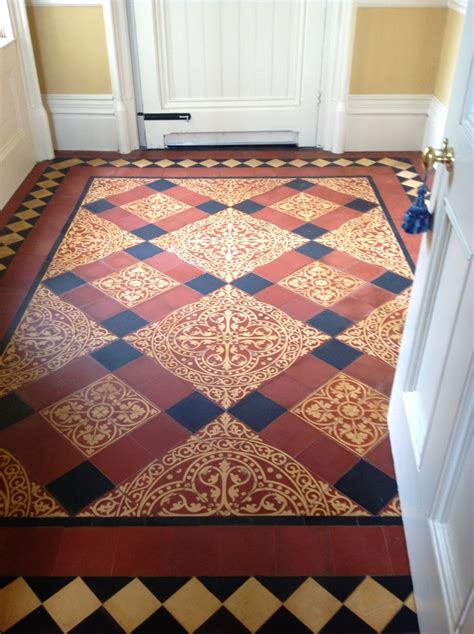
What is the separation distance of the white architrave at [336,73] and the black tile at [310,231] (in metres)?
1.35

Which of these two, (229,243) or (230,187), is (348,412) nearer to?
(229,243)

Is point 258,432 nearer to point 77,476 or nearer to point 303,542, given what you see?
point 303,542

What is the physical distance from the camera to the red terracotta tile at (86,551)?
1694 mm

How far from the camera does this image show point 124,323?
107 inches

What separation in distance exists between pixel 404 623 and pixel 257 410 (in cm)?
88

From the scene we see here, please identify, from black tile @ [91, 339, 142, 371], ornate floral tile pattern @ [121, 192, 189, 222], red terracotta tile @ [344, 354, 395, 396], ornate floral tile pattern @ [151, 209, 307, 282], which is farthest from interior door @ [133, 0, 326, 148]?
red terracotta tile @ [344, 354, 395, 396]

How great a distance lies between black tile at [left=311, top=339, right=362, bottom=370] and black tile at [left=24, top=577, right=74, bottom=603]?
1.29 meters

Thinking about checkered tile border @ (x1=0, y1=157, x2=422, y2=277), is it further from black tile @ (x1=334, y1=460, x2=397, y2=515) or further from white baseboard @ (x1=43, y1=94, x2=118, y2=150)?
black tile @ (x1=334, y1=460, x2=397, y2=515)

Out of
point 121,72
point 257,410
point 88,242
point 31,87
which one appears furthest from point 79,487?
point 121,72

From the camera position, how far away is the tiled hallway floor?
165 centimetres

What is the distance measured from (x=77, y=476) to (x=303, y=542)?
765mm

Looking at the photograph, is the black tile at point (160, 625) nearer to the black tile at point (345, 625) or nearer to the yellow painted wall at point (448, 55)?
the black tile at point (345, 625)

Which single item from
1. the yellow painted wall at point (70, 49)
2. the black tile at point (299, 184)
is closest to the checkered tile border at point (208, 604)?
the black tile at point (299, 184)

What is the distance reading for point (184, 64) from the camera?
14.6 feet
